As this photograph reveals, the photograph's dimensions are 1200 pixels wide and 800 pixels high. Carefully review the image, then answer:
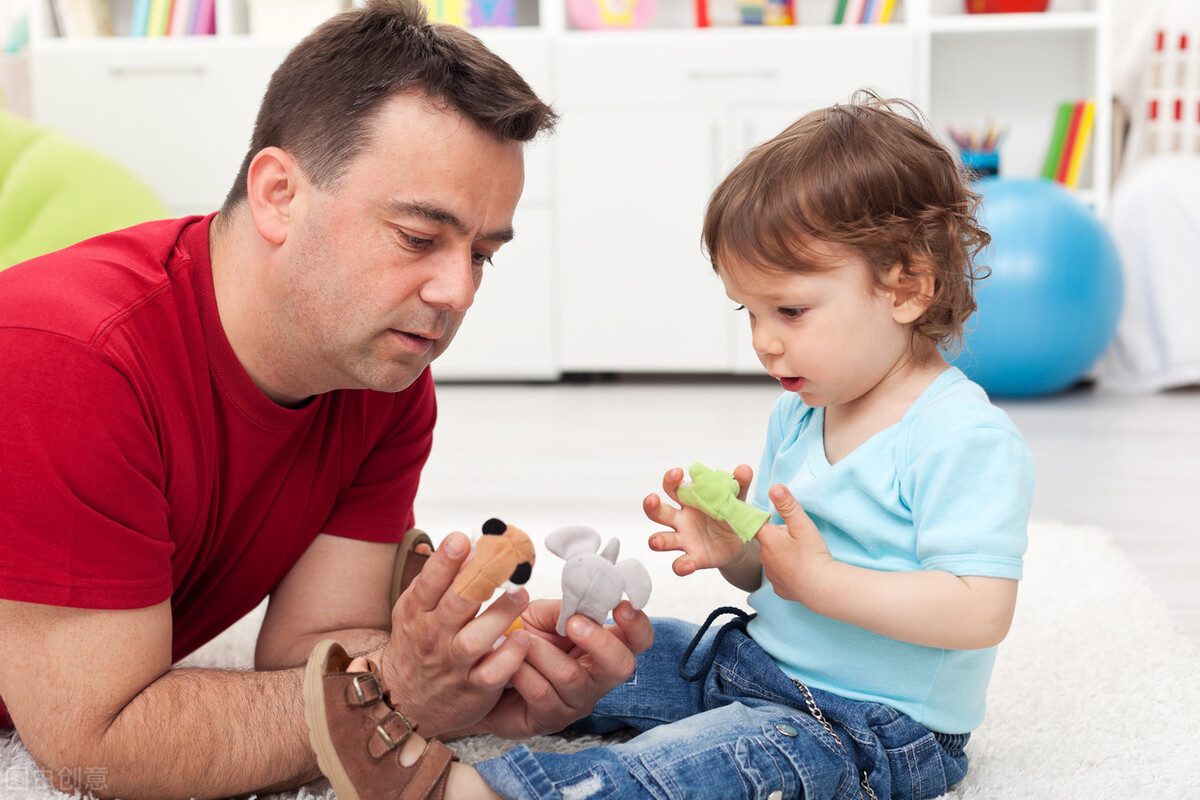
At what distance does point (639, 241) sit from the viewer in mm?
3346

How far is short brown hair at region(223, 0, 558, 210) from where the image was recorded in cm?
92

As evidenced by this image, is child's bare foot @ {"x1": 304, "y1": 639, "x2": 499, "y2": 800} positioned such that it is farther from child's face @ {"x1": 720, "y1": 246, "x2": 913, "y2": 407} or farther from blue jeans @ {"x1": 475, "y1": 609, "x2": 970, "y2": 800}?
child's face @ {"x1": 720, "y1": 246, "x2": 913, "y2": 407}

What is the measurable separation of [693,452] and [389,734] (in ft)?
5.31

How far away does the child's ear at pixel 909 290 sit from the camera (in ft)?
2.91

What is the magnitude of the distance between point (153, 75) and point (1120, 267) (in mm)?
2844

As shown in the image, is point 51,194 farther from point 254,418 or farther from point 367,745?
point 367,745

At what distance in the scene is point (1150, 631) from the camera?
1278mm

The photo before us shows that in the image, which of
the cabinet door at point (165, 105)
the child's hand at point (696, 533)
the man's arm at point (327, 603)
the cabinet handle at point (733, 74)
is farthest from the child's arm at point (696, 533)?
the cabinet door at point (165, 105)

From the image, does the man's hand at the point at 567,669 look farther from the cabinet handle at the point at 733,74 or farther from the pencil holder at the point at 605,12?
the pencil holder at the point at 605,12

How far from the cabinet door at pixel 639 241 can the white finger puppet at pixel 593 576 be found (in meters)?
2.43

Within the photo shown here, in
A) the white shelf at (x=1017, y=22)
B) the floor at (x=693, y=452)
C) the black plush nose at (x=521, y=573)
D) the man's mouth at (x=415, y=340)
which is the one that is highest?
the white shelf at (x=1017, y=22)

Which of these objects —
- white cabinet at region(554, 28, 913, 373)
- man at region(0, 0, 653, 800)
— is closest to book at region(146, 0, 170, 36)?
white cabinet at region(554, 28, 913, 373)

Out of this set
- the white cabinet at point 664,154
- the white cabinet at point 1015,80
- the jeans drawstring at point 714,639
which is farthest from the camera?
the white cabinet at point 1015,80

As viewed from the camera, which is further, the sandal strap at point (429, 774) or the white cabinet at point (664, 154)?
the white cabinet at point (664, 154)
